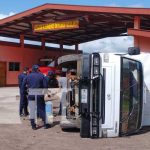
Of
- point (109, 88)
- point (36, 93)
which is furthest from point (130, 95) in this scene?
point (36, 93)

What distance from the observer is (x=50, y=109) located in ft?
41.6

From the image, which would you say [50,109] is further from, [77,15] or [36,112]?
[77,15]

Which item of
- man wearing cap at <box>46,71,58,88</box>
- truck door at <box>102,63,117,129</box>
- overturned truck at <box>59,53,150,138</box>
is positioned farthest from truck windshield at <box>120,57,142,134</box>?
man wearing cap at <box>46,71,58,88</box>

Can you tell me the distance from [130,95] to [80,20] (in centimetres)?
1792

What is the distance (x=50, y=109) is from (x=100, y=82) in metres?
2.70

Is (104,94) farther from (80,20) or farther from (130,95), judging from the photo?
(80,20)

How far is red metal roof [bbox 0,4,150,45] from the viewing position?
23186mm

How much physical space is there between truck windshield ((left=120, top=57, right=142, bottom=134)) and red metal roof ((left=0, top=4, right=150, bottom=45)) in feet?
31.4

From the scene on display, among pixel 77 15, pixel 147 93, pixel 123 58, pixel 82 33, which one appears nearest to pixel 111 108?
pixel 123 58

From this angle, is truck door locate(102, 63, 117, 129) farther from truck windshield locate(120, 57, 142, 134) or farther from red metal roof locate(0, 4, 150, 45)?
red metal roof locate(0, 4, 150, 45)

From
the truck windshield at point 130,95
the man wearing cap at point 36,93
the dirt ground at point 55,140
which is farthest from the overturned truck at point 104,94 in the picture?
the man wearing cap at point 36,93

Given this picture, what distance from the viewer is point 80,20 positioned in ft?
93.2

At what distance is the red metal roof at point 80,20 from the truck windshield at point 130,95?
9582 mm

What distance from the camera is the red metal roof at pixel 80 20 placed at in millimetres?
23186
